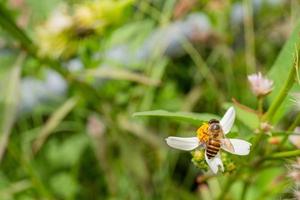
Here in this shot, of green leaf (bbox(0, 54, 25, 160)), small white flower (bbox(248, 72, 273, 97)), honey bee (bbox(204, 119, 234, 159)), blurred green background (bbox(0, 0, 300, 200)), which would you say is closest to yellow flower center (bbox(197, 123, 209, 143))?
honey bee (bbox(204, 119, 234, 159))

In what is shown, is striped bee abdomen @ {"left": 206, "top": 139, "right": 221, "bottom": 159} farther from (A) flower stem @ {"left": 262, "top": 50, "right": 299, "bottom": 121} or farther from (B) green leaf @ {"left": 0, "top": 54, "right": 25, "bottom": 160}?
(B) green leaf @ {"left": 0, "top": 54, "right": 25, "bottom": 160}

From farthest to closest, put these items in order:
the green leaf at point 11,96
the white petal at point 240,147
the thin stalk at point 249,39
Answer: the thin stalk at point 249,39 → the green leaf at point 11,96 → the white petal at point 240,147

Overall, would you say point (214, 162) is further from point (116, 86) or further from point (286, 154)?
point (116, 86)

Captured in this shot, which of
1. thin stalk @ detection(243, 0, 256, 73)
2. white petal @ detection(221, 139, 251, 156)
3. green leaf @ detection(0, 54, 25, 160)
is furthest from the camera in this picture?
thin stalk @ detection(243, 0, 256, 73)

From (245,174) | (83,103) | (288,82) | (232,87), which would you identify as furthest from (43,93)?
(288,82)

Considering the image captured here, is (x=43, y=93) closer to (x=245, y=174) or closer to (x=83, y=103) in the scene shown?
(x=83, y=103)

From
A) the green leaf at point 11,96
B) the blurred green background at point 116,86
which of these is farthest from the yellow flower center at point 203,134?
the green leaf at point 11,96

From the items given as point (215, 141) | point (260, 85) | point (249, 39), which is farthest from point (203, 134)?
point (249, 39)

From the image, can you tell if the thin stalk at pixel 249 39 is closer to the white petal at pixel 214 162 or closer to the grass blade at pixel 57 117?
the grass blade at pixel 57 117
